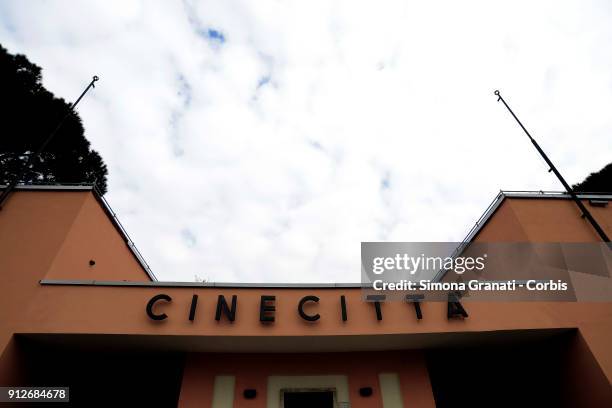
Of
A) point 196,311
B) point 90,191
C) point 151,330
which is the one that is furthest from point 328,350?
point 90,191

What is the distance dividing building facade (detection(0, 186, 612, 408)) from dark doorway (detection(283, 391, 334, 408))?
24 millimetres

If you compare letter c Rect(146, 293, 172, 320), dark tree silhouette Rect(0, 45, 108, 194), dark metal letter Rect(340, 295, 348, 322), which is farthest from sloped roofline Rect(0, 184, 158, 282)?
dark metal letter Rect(340, 295, 348, 322)

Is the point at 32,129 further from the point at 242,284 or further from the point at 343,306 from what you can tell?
the point at 343,306

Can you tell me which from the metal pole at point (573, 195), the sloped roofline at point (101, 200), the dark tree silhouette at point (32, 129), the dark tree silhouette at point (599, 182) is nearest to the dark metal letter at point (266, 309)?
the sloped roofline at point (101, 200)

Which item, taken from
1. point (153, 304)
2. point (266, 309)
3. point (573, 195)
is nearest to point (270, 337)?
point (266, 309)

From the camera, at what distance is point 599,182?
582 inches

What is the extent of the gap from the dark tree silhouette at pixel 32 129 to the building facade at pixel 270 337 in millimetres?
6519

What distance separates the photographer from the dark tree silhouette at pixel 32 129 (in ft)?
41.7

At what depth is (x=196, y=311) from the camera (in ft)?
22.1

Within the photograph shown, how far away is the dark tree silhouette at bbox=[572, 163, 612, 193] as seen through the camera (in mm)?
14330

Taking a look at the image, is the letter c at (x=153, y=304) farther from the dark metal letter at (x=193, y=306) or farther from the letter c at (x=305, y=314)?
the letter c at (x=305, y=314)

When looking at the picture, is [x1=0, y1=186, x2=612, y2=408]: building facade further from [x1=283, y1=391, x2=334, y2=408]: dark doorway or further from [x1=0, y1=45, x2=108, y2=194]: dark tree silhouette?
[x1=0, y1=45, x2=108, y2=194]: dark tree silhouette

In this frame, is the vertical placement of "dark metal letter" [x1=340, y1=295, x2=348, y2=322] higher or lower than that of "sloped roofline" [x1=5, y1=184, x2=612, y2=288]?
lower

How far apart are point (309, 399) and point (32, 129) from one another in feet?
50.3
